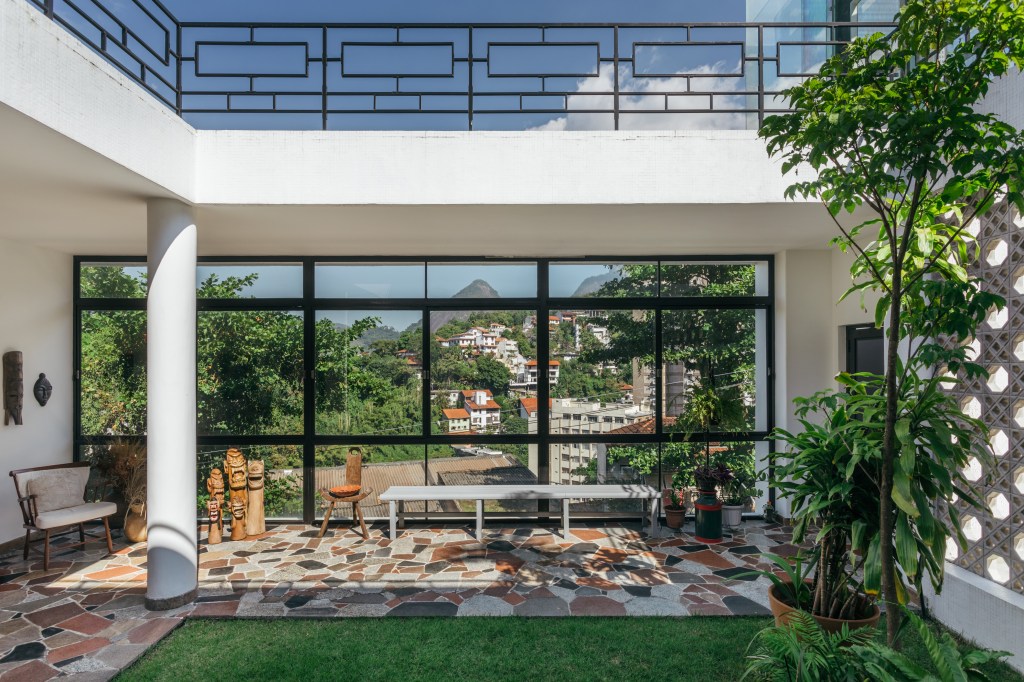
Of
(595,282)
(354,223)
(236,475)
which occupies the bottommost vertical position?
(236,475)

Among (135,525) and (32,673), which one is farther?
(135,525)

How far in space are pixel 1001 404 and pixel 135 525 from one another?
7407 millimetres

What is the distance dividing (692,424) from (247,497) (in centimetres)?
492

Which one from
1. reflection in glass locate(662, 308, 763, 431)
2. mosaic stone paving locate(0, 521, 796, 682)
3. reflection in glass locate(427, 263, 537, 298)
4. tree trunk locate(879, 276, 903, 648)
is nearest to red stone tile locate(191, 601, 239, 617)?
mosaic stone paving locate(0, 521, 796, 682)

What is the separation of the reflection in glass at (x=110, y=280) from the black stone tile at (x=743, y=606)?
6805 mm

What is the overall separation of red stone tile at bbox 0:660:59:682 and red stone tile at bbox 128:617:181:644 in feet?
1.41

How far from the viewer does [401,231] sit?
207 inches

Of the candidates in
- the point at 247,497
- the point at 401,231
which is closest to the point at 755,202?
the point at 401,231

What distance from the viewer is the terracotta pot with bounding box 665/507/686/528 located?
6.18m

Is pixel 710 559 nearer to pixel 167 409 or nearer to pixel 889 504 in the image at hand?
pixel 889 504

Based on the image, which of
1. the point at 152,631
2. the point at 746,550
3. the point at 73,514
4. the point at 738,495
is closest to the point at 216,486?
the point at 73,514

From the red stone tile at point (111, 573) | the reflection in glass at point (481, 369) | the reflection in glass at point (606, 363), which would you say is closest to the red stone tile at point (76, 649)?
the red stone tile at point (111, 573)

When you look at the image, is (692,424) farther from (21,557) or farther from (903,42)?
(21,557)

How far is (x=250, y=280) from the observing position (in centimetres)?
651
